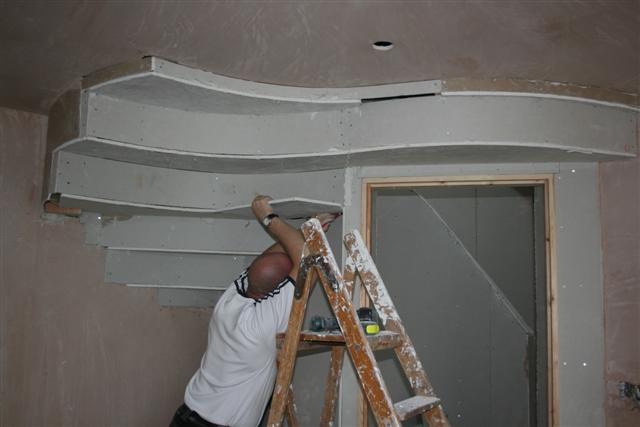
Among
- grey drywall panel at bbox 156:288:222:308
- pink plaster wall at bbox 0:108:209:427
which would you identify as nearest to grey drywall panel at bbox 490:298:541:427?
grey drywall panel at bbox 156:288:222:308

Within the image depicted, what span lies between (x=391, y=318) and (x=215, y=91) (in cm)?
138

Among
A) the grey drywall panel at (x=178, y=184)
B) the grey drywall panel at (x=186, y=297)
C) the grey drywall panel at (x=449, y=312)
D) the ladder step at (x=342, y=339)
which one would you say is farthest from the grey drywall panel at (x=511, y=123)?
the grey drywall panel at (x=186, y=297)

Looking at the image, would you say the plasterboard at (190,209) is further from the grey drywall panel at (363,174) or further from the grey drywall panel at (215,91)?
the grey drywall panel at (215,91)

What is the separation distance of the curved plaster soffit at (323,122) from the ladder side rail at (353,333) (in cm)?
89

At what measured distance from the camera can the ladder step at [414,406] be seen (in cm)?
229

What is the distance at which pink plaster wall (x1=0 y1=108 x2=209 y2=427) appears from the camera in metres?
3.61

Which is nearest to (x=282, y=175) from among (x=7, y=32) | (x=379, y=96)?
(x=379, y=96)

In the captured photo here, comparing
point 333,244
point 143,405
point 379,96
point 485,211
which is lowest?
point 143,405

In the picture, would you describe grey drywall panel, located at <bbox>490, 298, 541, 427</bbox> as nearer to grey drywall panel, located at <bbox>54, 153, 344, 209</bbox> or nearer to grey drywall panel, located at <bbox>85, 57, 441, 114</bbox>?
grey drywall panel, located at <bbox>54, 153, 344, 209</bbox>

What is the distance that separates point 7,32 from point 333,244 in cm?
202

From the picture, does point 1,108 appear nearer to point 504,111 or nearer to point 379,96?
point 379,96

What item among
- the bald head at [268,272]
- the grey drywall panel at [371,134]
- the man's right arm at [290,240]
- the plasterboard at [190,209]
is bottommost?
the bald head at [268,272]

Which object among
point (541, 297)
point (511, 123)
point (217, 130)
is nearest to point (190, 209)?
point (217, 130)

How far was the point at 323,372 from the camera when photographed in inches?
150
